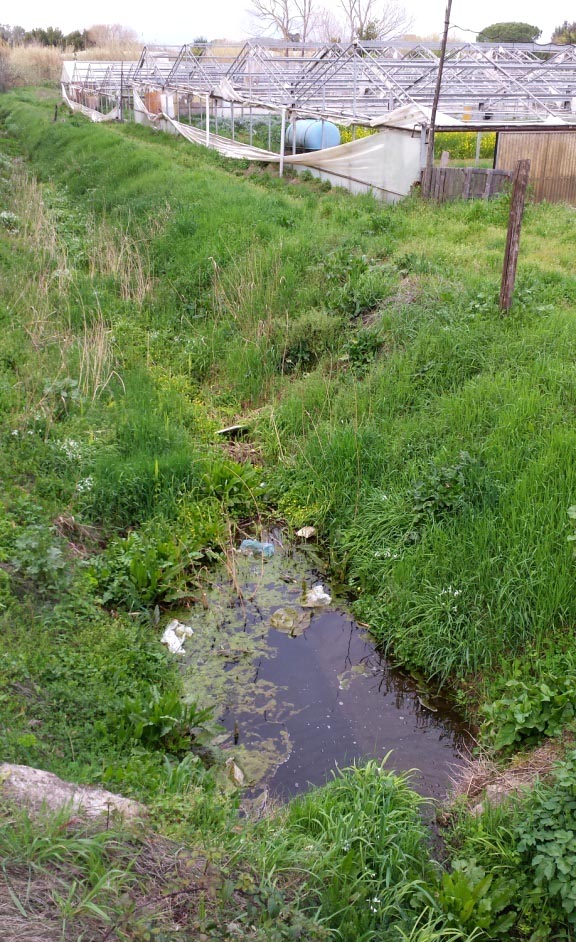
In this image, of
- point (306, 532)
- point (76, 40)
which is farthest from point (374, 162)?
point (76, 40)

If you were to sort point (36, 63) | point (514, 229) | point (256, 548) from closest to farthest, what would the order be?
point (256, 548), point (514, 229), point (36, 63)

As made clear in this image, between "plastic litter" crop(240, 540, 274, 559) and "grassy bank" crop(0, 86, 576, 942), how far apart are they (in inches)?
7.5

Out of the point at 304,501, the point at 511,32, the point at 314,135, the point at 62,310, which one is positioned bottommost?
the point at 304,501

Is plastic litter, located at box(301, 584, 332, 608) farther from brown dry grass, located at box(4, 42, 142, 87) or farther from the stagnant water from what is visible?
brown dry grass, located at box(4, 42, 142, 87)

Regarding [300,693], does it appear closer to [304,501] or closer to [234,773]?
[234,773]

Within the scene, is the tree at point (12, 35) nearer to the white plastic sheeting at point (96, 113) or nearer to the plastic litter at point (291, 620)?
the white plastic sheeting at point (96, 113)

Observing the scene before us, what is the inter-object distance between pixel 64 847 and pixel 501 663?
9.64 feet

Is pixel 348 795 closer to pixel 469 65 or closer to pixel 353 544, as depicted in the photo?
pixel 353 544

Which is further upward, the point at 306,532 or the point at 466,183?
the point at 466,183

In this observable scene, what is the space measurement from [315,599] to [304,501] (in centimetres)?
121

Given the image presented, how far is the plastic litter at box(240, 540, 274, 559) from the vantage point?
625 cm

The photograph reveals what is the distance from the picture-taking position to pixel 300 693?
15.8ft

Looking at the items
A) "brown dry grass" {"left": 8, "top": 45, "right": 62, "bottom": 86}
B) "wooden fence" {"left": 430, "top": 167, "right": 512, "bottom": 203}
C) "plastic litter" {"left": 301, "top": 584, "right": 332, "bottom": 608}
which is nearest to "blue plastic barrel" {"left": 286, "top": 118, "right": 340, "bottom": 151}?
"wooden fence" {"left": 430, "top": 167, "right": 512, "bottom": 203}

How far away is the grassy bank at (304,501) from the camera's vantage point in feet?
10.9
